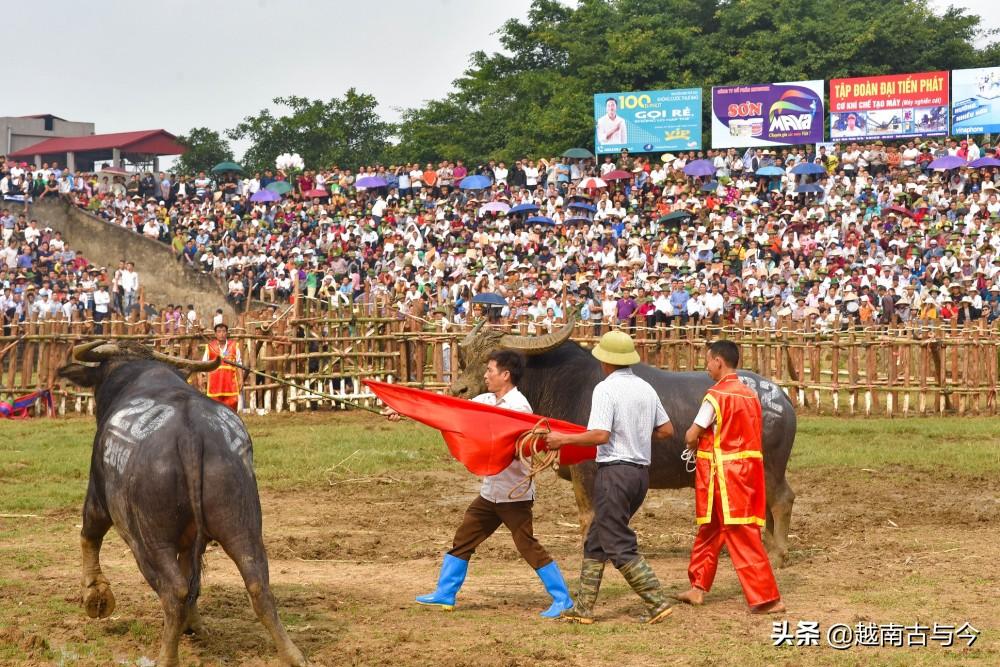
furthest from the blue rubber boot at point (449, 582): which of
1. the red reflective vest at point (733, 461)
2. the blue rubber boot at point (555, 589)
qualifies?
the red reflective vest at point (733, 461)

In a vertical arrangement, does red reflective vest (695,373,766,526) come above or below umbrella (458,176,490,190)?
below

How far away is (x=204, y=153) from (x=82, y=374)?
137 feet

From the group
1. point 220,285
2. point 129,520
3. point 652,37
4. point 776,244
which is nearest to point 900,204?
point 776,244

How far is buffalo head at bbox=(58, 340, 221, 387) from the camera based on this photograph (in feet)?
26.5

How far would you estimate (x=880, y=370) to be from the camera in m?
20.9

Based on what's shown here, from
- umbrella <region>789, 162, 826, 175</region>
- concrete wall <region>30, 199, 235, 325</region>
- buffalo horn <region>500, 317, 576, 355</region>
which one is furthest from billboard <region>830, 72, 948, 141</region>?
buffalo horn <region>500, 317, 576, 355</region>

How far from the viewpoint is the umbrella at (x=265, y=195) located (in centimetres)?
3556

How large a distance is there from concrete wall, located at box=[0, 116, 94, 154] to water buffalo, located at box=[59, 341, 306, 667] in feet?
170

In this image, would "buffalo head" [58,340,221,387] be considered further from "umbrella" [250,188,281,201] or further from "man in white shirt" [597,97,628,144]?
"man in white shirt" [597,97,628,144]

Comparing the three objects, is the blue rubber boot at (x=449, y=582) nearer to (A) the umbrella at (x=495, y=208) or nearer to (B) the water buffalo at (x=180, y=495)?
(B) the water buffalo at (x=180, y=495)

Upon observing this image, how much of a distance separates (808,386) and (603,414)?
1325 cm

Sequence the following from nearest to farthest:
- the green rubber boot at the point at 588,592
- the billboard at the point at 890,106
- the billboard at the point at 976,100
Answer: the green rubber boot at the point at 588,592 → the billboard at the point at 976,100 → the billboard at the point at 890,106

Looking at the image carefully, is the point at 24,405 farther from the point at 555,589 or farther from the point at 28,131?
the point at 28,131

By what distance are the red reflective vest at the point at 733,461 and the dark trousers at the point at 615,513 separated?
23.8 inches
